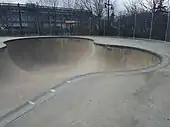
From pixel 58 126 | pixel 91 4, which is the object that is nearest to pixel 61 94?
pixel 58 126

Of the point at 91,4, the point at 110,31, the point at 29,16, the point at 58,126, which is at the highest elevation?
the point at 91,4

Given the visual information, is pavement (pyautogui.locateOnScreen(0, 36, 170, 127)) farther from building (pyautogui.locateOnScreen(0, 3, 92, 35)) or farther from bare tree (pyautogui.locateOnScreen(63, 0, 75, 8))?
bare tree (pyautogui.locateOnScreen(63, 0, 75, 8))

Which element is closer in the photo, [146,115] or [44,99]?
[146,115]

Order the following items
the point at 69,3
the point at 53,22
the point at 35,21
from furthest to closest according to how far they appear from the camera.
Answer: the point at 69,3
the point at 53,22
the point at 35,21

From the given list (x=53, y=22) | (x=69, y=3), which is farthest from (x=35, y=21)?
(x=69, y=3)

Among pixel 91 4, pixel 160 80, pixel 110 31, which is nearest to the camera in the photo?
pixel 160 80

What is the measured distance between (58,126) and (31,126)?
335 mm

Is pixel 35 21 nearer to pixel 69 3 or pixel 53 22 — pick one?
pixel 53 22

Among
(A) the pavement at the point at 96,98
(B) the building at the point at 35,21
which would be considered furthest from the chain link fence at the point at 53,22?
(A) the pavement at the point at 96,98

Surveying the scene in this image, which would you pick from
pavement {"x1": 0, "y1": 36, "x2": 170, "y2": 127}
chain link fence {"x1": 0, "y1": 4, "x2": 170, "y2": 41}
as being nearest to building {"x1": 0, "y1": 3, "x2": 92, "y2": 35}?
chain link fence {"x1": 0, "y1": 4, "x2": 170, "y2": 41}

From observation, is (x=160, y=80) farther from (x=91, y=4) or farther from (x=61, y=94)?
(x=91, y=4)

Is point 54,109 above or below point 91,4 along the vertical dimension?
below

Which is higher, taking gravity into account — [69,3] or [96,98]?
[69,3]

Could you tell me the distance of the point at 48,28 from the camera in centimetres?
1692
